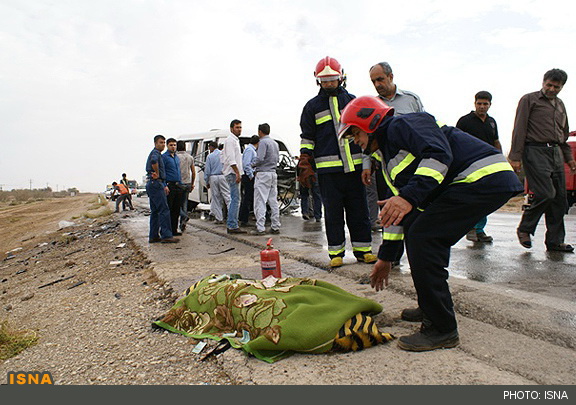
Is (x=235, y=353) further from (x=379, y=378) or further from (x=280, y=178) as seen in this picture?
(x=280, y=178)

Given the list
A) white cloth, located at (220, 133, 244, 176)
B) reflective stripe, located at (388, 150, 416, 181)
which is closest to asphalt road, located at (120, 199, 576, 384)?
reflective stripe, located at (388, 150, 416, 181)

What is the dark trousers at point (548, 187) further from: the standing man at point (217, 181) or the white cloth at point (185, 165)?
the white cloth at point (185, 165)

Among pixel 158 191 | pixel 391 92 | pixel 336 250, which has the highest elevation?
pixel 391 92

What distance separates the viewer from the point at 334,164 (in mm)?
4574

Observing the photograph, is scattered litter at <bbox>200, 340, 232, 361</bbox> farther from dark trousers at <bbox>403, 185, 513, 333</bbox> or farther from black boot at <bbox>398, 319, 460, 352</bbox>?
dark trousers at <bbox>403, 185, 513, 333</bbox>

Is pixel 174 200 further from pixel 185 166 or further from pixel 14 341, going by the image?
pixel 14 341

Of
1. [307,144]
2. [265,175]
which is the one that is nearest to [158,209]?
[265,175]

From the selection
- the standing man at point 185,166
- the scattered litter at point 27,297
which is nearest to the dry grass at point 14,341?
the scattered litter at point 27,297

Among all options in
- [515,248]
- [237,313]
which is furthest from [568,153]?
[237,313]

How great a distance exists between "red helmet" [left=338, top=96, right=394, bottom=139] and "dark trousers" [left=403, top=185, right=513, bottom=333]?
0.57 m

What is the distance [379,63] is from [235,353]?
332 centimetres

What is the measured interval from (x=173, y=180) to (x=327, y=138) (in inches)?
162

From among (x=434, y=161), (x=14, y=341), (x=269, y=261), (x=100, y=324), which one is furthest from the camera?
(x=269, y=261)

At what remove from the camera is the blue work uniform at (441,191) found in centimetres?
232
